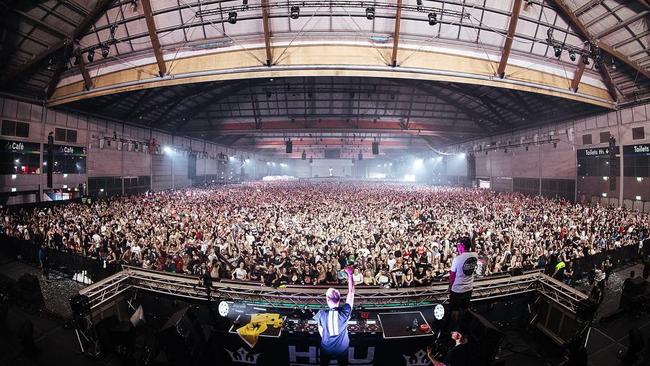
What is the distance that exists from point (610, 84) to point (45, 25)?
31.1 meters

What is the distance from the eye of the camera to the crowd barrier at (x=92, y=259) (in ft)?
26.1

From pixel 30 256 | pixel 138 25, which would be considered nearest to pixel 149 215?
pixel 30 256

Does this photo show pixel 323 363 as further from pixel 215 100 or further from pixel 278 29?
pixel 215 100

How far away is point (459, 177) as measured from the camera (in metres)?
39.7

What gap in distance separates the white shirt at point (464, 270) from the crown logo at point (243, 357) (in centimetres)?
385

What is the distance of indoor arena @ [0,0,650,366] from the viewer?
15.4ft

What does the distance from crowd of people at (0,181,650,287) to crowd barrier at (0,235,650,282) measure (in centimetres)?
49

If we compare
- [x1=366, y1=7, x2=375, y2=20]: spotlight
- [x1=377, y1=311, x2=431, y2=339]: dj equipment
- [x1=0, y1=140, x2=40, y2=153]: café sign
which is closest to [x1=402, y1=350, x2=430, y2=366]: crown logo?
[x1=377, y1=311, x2=431, y2=339]: dj equipment

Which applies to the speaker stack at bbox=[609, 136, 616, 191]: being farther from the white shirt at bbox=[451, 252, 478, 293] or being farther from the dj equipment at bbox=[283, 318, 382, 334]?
the dj equipment at bbox=[283, 318, 382, 334]

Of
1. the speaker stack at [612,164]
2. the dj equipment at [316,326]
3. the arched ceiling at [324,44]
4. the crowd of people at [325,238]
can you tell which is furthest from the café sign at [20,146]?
the speaker stack at [612,164]

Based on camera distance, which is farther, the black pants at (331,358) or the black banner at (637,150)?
the black banner at (637,150)

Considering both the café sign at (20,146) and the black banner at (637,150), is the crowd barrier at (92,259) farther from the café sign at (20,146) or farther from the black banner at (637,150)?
the black banner at (637,150)

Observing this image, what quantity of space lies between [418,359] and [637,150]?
883 inches

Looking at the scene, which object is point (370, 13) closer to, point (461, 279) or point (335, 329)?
point (461, 279)
